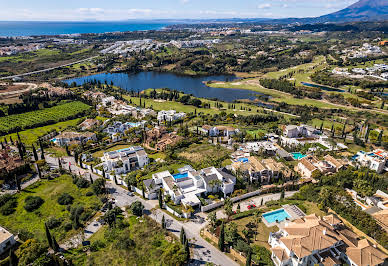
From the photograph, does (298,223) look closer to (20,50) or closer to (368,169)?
(368,169)

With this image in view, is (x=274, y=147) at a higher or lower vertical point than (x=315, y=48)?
lower

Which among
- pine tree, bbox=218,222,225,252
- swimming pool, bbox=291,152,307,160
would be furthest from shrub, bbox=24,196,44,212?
swimming pool, bbox=291,152,307,160

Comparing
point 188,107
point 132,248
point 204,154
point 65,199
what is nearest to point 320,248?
point 132,248

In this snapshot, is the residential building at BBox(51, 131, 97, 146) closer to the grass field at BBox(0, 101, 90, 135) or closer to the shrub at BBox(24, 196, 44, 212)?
the grass field at BBox(0, 101, 90, 135)

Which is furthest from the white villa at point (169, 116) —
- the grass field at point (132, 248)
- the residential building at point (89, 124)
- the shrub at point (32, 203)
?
the grass field at point (132, 248)

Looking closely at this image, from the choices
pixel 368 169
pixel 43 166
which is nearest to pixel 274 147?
pixel 368 169

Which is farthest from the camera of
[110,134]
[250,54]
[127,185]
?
[250,54]

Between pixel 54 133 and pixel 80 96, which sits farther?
pixel 80 96
